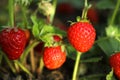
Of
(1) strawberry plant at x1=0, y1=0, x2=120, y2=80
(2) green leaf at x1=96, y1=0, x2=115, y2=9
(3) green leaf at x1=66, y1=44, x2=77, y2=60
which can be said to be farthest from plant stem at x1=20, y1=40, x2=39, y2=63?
(2) green leaf at x1=96, y1=0, x2=115, y2=9

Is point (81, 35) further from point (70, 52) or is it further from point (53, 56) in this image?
point (70, 52)

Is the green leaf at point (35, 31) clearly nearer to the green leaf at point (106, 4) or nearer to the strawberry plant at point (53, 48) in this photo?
the strawberry plant at point (53, 48)

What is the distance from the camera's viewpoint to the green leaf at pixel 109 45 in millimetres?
1784

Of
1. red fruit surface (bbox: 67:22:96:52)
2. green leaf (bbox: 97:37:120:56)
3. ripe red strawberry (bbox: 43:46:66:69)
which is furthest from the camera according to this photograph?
green leaf (bbox: 97:37:120:56)

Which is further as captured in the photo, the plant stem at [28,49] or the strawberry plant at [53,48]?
the plant stem at [28,49]

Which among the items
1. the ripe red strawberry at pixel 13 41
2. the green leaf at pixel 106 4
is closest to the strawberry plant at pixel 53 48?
the ripe red strawberry at pixel 13 41

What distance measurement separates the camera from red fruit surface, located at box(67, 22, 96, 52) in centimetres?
155

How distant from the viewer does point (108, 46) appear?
5.92 feet

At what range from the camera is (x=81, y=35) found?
1553mm

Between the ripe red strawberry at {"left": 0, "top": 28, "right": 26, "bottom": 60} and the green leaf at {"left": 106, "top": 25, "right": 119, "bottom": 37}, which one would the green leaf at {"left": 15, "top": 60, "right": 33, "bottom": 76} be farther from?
the green leaf at {"left": 106, "top": 25, "right": 119, "bottom": 37}

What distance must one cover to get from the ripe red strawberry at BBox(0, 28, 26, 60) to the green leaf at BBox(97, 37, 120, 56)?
347 mm

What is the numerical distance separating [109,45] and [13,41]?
424 millimetres

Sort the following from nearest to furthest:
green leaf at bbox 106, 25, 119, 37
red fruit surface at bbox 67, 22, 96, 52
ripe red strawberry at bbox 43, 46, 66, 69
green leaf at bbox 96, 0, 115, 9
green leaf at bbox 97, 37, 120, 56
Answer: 1. red fruit surface at bbox 67, 22, 96, 52
2. ripe red strawberry at bbox 43, 46, 66, 69
3. green leaf at bbox 97, 37, 120, 56
4. green leaf at bbox 106, 25, 119, 37
5. green leaf at bbox 96, 0, 115, 9

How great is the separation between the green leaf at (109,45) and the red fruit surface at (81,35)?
23cm
